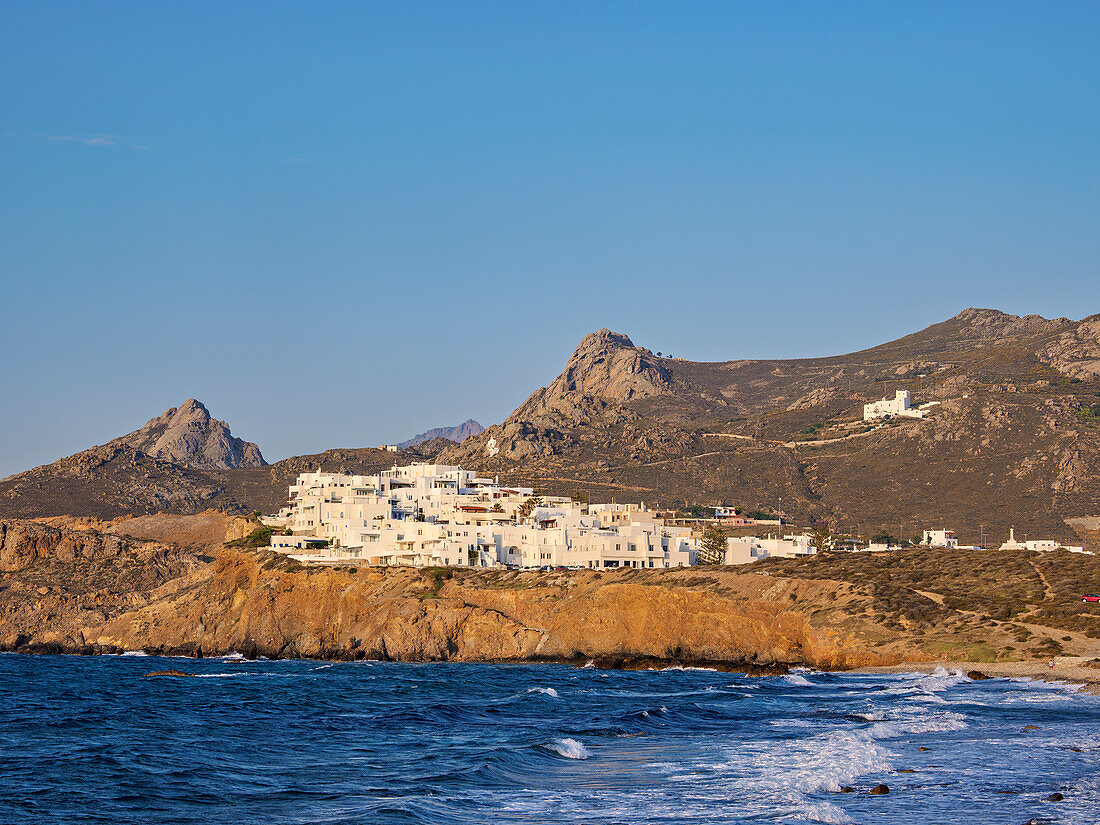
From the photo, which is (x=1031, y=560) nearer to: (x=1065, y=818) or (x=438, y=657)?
(x=438, y=657)

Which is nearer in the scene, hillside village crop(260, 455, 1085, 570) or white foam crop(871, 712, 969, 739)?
white foam crop(871, 712, 969, 739)

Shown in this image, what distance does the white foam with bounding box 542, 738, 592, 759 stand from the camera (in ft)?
112

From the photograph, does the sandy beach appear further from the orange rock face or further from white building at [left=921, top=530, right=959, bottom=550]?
white building at [left=921, top=530, right=959, bottom=550]

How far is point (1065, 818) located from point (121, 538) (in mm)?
135285

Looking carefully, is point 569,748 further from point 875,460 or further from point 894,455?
point 875,460

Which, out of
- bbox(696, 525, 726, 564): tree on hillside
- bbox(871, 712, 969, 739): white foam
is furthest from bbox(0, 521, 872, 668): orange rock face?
bbox(871, 712, 969, 739): white foam

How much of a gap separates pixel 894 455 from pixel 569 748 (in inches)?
4762

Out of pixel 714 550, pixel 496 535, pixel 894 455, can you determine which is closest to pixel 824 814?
pixel 714 550

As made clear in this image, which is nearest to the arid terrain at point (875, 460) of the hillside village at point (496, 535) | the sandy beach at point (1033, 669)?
the hillside village at point (496, 535)

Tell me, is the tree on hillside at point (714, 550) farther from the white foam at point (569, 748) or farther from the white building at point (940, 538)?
the white foam at point (569, 748)

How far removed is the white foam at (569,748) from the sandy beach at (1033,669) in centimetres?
2209

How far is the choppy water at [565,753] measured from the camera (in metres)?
25.9

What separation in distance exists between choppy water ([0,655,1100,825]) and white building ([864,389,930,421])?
11517 centimetres

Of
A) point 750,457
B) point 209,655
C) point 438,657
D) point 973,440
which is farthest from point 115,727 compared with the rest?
point 750,457
